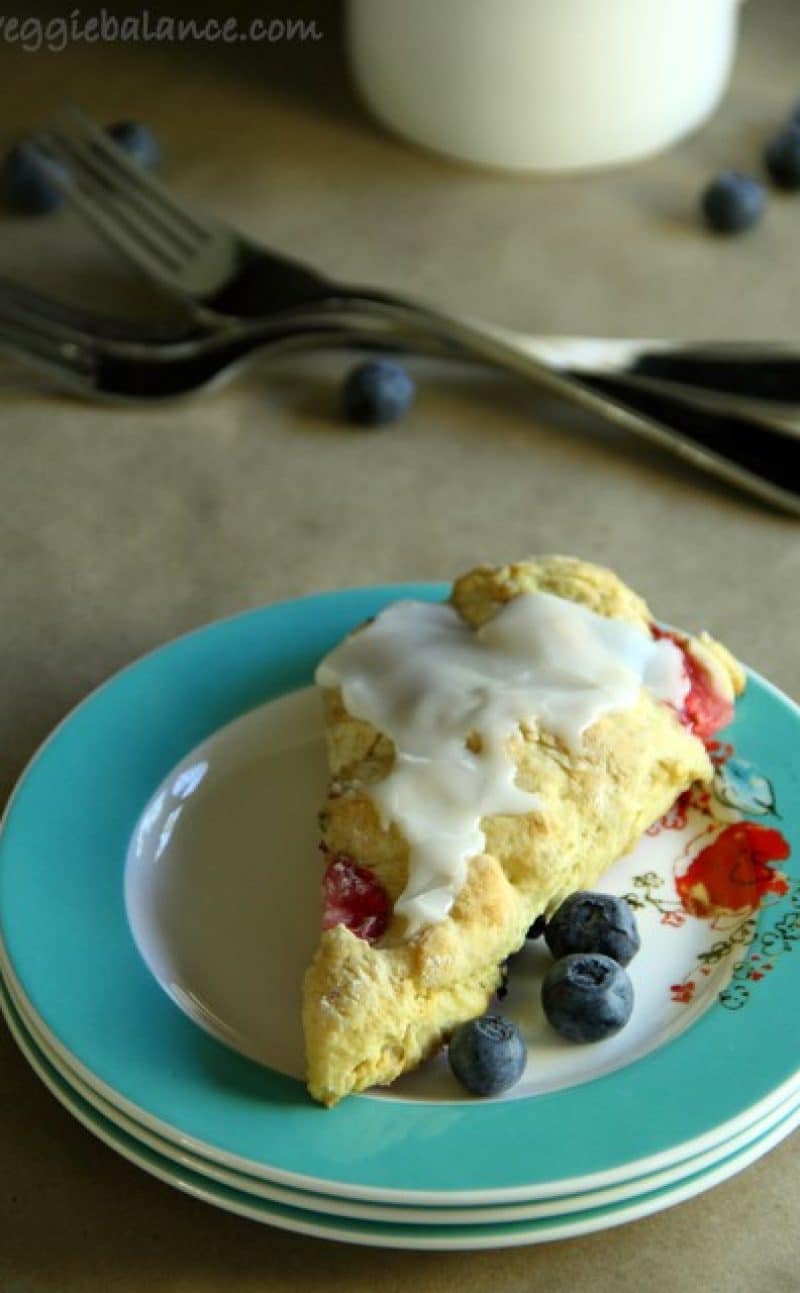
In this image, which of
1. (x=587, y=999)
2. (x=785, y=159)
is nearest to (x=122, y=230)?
(x=785, y=159)

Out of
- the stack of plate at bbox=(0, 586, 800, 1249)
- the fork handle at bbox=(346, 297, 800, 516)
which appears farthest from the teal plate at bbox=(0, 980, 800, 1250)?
the fork handle at bbox=(346, 297, 800, 516)

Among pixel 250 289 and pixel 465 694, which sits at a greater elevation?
pixel 465 694

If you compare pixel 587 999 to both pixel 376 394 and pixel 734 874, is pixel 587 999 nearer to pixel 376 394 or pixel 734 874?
pixel 734 874

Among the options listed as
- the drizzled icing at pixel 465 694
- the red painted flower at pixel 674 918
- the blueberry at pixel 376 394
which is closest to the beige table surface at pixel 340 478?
the blueberry at pixel 376 394

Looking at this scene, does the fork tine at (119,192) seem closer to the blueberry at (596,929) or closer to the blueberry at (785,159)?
the blueberry at (785,159)

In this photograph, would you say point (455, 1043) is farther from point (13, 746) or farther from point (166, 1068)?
point (13, 746)
